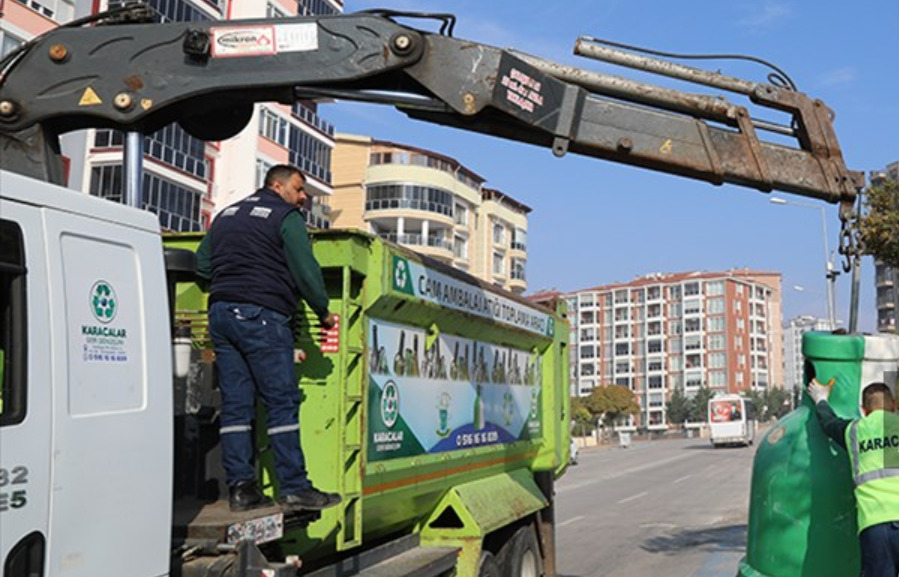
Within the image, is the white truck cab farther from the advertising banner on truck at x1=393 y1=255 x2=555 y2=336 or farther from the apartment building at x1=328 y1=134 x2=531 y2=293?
the apartment building at x1=328 y1=134 x2=531 y2=293

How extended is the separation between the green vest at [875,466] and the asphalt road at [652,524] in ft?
18.5

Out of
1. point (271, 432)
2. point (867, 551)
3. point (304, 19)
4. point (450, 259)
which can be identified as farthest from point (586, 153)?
point (450, 259)

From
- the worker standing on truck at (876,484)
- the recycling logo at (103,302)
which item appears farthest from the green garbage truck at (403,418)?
the worker standing on truck at (876,484)

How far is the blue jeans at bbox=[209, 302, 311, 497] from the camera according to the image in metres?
A: 4.25

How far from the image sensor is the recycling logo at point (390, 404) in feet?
17.6

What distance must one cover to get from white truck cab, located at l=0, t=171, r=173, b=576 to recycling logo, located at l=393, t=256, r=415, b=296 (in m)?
1.86

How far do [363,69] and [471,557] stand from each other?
3.34 metres

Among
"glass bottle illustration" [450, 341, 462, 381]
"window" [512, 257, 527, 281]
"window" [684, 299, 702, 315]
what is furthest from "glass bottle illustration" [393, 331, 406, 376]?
"window" [684, 299, 702, 315]

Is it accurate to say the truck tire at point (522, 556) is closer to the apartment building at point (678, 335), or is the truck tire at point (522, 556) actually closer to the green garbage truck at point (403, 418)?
the green garbage truck at point (403, 418)

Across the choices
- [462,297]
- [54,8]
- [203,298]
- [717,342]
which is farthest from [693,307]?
[203,298]

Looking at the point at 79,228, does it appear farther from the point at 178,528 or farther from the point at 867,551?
the point at 867,551

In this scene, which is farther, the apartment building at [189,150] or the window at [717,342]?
the window at [717,342]

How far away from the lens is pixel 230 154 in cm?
3647

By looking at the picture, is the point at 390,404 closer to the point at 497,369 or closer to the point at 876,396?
the point at 497,369
